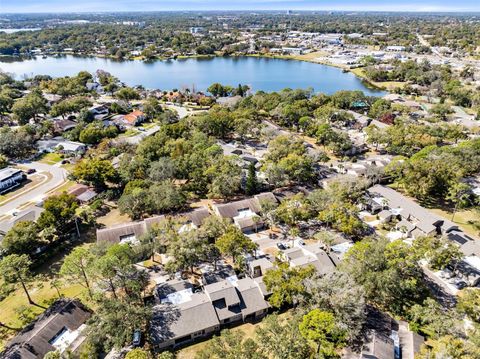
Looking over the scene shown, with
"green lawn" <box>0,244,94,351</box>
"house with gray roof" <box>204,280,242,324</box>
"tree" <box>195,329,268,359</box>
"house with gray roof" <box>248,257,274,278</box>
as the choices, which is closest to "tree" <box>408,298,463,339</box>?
"house with gray roof" <box>248,257,274,278</box>

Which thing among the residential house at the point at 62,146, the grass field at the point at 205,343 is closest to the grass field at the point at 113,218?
the grass field at the point at 205,343

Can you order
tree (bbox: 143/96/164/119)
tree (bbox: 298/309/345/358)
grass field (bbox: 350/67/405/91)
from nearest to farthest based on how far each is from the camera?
tree (bbox: 298/309/345/358)
tree (bbox: 143/96/164/119)
grass field (bbox: 350/67/405/91)

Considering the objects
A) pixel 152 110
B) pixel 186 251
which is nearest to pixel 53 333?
pixel 186 251

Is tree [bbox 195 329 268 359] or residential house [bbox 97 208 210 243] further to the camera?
residential house [bbox 97 208 210 243]

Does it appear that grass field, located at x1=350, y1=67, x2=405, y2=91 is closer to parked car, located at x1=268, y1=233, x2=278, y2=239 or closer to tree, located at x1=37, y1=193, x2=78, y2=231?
parked car, located at x1=268, y1=233, x2=278, y2=239

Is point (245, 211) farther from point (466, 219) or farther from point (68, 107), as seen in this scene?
point (68, 107)

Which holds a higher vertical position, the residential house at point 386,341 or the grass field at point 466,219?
the residential house at point 386,341

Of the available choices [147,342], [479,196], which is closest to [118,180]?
[147,342]

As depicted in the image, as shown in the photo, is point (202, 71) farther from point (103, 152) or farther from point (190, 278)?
point (190, 278)

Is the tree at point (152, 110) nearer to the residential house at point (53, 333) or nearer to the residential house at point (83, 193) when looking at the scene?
the residential house at point (83, 193)
